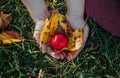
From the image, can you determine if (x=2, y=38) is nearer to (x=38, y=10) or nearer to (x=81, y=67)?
(x=38, y=10)

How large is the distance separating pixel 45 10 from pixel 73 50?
339 millimetres

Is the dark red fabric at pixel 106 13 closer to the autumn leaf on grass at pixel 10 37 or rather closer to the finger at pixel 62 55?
the finger at pixel 62 55

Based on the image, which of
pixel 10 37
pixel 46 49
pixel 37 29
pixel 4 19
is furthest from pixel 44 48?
pixel 4 19

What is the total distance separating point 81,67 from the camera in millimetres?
2064

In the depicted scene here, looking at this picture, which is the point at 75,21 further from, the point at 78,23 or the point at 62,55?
the point at 62,55

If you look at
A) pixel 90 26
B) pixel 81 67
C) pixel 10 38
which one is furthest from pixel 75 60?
pixel 10 38

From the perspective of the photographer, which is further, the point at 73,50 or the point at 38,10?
the point at 38,10

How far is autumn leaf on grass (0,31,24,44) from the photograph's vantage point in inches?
83.4

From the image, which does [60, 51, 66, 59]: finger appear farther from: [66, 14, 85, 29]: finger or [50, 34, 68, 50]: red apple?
[66, 14, 85, 29]: finger

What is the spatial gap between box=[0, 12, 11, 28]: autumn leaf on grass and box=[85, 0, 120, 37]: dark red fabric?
1.70 ft

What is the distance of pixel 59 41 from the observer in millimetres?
2000

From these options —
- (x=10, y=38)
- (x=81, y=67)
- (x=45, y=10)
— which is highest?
(x=45, y=10)

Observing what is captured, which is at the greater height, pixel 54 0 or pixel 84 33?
pixel 54 0

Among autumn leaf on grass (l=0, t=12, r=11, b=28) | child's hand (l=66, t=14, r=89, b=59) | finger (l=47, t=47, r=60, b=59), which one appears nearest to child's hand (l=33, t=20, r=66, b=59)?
finger (l=47, t=47, r=60, b=59)
